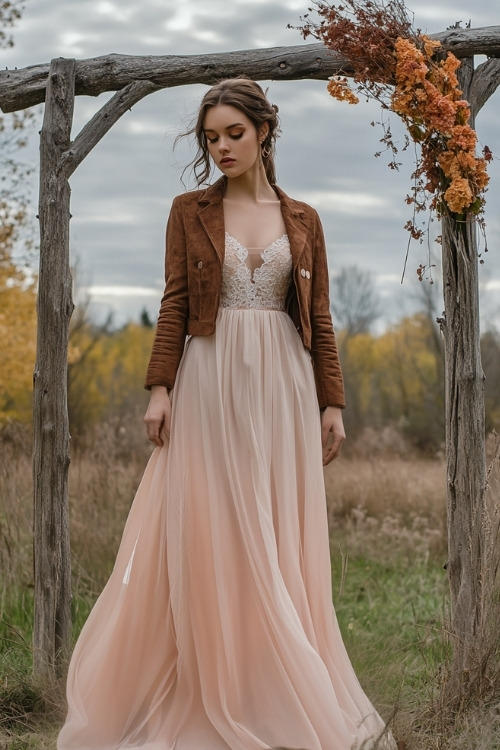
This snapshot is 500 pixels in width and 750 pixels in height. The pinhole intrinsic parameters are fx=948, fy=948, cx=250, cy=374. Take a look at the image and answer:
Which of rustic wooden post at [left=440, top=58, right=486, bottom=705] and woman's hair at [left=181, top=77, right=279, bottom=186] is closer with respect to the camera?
woman's hair at [left=181, top=77, right=279, bottom=186]

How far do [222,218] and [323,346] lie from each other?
2.03ft

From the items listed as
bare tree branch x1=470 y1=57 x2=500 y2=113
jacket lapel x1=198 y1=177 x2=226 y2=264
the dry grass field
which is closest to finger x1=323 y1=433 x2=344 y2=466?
the dry grass field

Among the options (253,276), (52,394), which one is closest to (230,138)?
(253,276)

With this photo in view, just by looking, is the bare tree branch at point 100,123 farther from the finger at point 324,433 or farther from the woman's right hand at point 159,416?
the finger at point 324,433

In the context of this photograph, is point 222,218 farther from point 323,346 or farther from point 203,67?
point 203,67

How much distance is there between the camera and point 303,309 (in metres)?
3.52

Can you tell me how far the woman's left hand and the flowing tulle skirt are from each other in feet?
0.22

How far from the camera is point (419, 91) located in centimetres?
369

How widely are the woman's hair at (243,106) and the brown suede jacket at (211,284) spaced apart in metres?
0.17

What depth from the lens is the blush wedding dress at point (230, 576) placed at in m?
3.24

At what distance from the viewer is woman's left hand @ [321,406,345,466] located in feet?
11.8

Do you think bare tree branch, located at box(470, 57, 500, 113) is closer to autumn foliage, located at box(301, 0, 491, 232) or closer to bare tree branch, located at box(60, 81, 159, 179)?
autumn foliage, located at box(301, 0, 491, 232)

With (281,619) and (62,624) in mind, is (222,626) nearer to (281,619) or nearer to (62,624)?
(281,619)

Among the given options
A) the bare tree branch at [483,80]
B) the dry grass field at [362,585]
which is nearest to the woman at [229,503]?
the dry grass field at [362,585]
